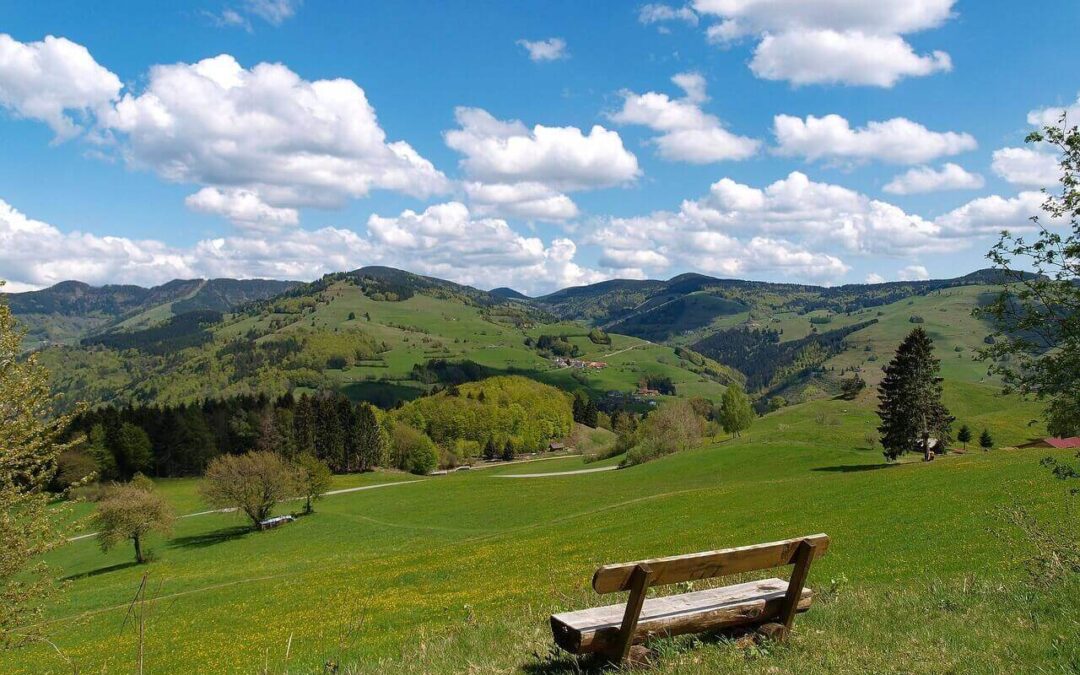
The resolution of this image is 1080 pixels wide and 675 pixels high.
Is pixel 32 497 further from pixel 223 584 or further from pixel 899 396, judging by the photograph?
pixel 899 396

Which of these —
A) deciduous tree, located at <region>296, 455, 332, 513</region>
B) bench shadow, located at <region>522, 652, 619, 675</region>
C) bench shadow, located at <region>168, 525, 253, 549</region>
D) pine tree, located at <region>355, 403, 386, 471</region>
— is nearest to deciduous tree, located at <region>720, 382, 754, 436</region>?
deciduous tree, located at <region>296, 455, 332, 513</region>

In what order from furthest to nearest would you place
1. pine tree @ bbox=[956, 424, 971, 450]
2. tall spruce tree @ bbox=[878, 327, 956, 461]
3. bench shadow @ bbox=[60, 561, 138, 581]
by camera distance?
pine tree @ bbox=[956, 424, 971, 450]
tall spruce tree @ bbox=[878, 327, 956, 461]
bench shadow @ bbox=[60, 561, 138, 581]

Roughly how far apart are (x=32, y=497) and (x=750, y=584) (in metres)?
20.2

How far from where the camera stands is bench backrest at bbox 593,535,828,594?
24.2ft

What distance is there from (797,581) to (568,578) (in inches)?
626

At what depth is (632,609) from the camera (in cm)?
755

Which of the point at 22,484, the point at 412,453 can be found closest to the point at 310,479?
the point at 22,484

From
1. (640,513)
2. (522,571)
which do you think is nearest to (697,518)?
(640,513)

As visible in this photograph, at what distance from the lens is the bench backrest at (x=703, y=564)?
7363 mm

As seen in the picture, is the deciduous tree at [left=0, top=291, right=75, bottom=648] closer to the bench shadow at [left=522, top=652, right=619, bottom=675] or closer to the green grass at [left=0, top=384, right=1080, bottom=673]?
the green grass at [left=0, top=384, right=1080, bottom=673]

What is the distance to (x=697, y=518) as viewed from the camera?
3738cm

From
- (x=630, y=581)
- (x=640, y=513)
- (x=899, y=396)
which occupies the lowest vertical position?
(x=640, y=513)

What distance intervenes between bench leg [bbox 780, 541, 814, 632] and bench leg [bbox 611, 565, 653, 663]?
2.46 m

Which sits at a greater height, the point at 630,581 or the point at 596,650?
the point at 630,581
